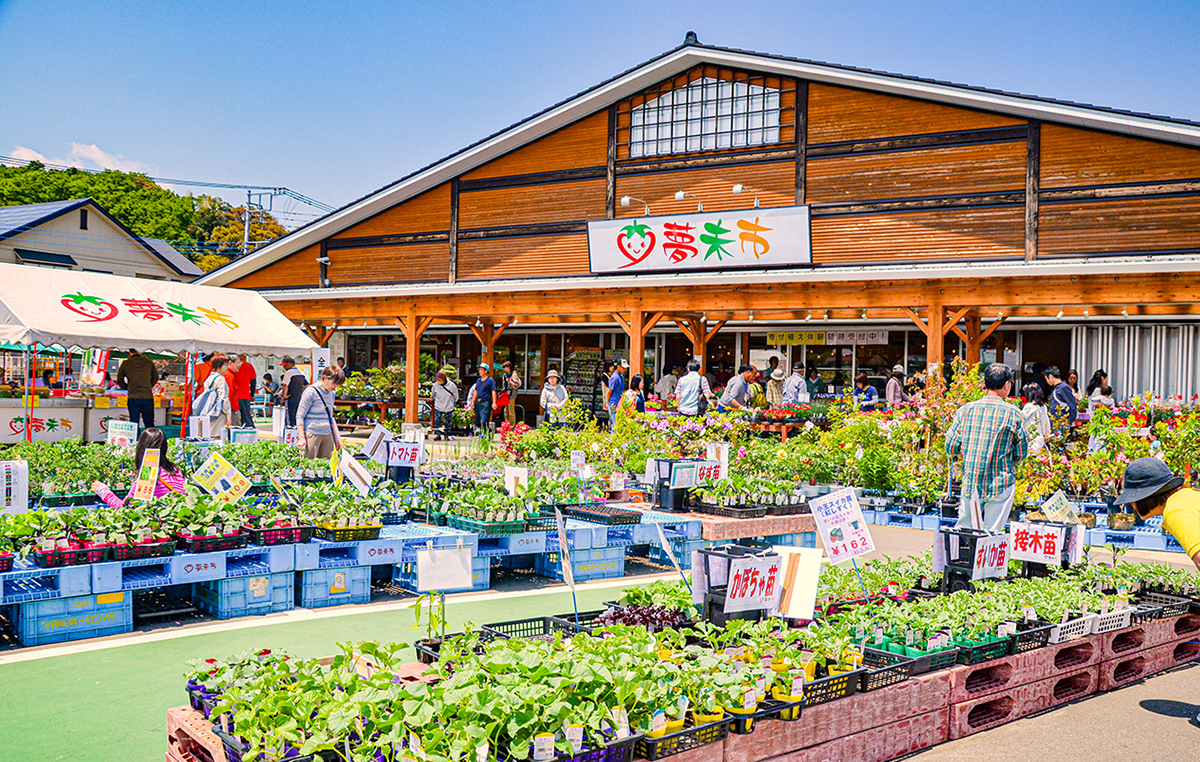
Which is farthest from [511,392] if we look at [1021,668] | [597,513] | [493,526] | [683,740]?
[683,740]

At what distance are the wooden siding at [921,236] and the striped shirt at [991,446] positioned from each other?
9.30 metres

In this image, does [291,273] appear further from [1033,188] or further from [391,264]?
[1033,188]

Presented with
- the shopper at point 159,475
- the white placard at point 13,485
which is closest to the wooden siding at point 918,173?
the shopper at point 159,475

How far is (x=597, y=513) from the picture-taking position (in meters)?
7.48

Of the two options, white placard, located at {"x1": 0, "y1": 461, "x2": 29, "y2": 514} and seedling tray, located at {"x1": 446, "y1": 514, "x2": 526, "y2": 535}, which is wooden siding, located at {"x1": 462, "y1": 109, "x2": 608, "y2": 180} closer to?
seedling tray, located at {"x1": 446, "y1": 514, "x2": 526, "y2": 535}

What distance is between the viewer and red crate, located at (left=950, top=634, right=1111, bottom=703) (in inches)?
161

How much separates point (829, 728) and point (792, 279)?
39.2ft

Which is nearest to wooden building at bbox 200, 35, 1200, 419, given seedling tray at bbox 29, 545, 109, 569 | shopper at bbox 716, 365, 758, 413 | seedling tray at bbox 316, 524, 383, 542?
shopper at bbox 716, 365, 758, 413

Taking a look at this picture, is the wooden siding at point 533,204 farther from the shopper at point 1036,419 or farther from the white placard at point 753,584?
the white placard at point 753,584

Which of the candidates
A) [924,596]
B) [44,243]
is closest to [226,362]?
[924,596]

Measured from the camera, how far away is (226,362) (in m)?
13.1

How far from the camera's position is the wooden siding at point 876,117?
583 inches

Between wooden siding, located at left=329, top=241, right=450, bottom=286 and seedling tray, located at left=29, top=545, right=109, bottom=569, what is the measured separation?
583 inches

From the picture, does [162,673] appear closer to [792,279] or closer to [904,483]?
[904,483]
